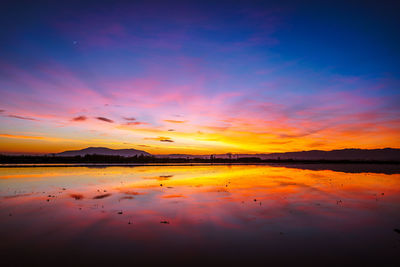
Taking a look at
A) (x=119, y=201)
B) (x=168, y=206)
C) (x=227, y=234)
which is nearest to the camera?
(x=227, y=234)

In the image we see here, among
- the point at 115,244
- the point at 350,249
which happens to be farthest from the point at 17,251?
the point at 350,249

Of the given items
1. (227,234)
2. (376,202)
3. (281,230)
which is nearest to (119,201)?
(227,234)

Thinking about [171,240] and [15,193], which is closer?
[171,240]

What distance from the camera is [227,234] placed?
11.2 m

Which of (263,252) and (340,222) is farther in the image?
(340,222)

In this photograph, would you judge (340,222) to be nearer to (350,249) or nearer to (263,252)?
(350,249)

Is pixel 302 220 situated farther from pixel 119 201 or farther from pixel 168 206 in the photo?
pixel 119 201

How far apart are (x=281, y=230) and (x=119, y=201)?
1177 cm

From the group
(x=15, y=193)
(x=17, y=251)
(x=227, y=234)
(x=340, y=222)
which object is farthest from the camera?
(x=15, y=193)

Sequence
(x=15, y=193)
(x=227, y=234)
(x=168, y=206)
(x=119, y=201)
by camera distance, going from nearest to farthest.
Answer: (x=227, y=234) → (x=168, y=206) → (x=119, y=201) → (x=15, y=193)

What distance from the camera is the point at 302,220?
44.2 feet

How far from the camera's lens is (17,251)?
359 inches

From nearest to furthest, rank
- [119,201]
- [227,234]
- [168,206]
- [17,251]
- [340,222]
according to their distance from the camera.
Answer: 1. [17,251]
2. [227,234]
3. [340,222]
4. [168,206]
5. [119,201]

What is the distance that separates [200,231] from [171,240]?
5.68 ft
